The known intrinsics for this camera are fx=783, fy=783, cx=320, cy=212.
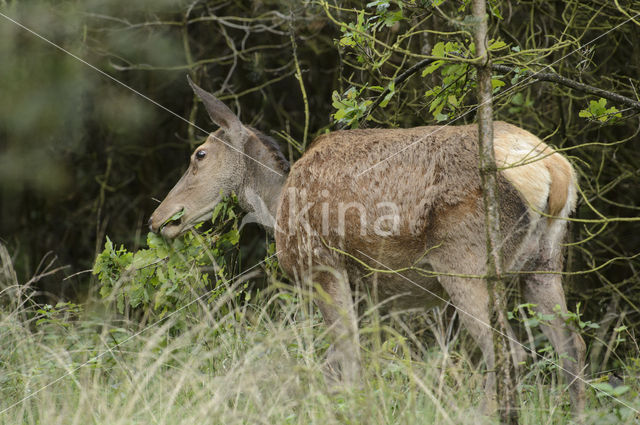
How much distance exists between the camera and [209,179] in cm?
546

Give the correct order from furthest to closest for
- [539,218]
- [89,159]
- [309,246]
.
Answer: [89,159]
[309,246]
[539,218]

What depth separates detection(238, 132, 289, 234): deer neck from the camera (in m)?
5.47

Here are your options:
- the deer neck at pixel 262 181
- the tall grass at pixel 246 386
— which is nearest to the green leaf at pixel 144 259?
the tall grass at pixel 246 386

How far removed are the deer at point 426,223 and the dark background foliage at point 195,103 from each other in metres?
0.82

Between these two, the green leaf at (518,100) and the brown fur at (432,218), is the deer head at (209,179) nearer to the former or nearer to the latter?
the brown fur at (432,218)

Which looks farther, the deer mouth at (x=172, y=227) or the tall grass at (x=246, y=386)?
the deer mouth at (x=172, y=227)

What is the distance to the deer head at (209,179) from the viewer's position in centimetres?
541

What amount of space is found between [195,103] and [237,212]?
2.07 metres

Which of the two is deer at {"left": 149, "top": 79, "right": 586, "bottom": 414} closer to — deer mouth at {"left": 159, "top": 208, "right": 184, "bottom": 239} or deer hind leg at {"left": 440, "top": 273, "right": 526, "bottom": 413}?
deer hind leg at {"left": 440, "top": 273, "right": 526, "bottom": 413}

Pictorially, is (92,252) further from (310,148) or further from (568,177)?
(568,177)

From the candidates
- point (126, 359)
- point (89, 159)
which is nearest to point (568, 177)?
point (126, 359)

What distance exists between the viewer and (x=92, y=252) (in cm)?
934

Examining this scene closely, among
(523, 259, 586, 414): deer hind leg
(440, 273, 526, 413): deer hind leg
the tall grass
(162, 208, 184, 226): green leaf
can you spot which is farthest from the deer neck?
(523, 259, 586, 414): deer hind leg

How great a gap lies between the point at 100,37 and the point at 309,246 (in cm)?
452
